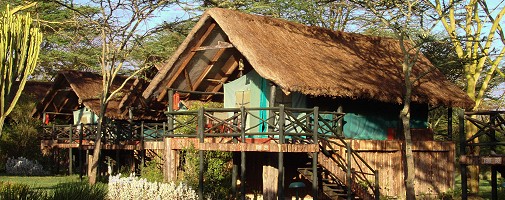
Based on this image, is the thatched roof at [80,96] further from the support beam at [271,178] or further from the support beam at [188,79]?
the support beam at [271,178]

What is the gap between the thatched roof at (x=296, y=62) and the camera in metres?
18.0

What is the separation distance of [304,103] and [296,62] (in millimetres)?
1089

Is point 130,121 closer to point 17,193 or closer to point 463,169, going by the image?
point 463,169

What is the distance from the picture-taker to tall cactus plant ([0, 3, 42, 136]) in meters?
12.4

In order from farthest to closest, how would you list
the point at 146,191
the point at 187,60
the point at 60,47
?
the point at 60,47, the point at 187,60, the point at 146,191

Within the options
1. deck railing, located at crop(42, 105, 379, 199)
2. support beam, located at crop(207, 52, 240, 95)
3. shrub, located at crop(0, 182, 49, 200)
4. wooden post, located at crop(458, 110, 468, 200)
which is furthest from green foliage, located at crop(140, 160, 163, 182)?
wooden post, located at crop(458, 110, 468, 200)

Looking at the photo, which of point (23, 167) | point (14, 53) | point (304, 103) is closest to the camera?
point (14, 53)

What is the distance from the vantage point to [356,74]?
1989 cm

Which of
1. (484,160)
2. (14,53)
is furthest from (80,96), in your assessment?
(484,160)

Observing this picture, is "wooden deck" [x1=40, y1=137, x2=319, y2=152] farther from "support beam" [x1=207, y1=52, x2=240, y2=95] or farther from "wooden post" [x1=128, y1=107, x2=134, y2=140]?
"support beam" [x1=207, y1=52, x2=240, y2=95]

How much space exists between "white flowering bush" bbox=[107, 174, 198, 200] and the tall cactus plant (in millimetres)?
4478

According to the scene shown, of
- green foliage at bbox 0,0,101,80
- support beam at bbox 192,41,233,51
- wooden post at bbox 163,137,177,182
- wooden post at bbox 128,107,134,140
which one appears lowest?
wooden post at bbox 163,137,177,182

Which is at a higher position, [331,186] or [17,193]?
[17,193]

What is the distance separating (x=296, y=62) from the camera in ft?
61.5
